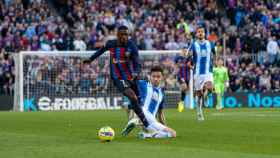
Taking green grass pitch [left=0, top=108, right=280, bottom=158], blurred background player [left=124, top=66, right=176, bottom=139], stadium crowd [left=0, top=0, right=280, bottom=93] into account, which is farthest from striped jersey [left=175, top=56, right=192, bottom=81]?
blurred background player [left=124, top=66, right=176, bottom=139]

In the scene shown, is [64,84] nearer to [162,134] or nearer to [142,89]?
[142,89]

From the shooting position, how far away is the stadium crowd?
36125 millimetres

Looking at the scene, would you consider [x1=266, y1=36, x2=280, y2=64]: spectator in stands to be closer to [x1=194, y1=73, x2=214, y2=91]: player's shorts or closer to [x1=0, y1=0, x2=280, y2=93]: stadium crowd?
[x1=0, y1=0, x2=280, y2=93]: stadium crowd

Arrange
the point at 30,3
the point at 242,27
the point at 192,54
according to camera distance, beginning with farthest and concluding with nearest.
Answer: the point at 242,27
the point at 30,3
the point at 192,54

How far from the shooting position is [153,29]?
38750 mm

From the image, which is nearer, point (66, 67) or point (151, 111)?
point (151, 111)

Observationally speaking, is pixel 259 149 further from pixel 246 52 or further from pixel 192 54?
pixel 246 52

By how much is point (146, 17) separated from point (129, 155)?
27457 mm

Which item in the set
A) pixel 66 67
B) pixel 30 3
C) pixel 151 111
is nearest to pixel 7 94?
pixel 66 67

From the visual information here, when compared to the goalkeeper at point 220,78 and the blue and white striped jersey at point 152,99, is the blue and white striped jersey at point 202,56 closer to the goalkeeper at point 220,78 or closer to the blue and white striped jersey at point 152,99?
the blue and white striped jersey at point 152,99

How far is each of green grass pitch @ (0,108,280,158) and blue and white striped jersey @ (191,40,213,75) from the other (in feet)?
9.82

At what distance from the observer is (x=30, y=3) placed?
38094 millimetres

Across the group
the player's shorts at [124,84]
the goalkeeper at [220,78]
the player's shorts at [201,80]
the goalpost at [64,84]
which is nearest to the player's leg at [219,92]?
the goalkeeper at [220,78]

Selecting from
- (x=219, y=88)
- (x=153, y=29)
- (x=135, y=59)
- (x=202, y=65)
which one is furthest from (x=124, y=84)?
(x=153, y=29)
